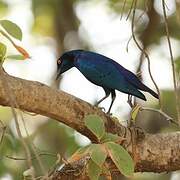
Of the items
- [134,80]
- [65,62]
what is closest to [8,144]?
[65,62]

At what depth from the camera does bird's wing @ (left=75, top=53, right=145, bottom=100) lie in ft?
11.7

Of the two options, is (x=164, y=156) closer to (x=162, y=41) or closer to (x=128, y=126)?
(x=128, y=126)

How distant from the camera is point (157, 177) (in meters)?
7.31

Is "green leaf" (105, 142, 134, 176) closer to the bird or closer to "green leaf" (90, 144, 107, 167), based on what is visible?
"green leaf" (90, 144, 107, 167)

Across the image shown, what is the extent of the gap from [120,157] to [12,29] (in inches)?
24.6

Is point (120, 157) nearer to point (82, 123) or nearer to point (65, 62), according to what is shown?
point (82, 123)

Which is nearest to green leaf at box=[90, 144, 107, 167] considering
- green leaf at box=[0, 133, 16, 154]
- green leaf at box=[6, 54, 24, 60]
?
green leaf at box=[6, 54, 24, 60]

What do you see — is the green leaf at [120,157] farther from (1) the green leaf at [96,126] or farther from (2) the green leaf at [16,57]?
(2) the green leaf at [16,57]

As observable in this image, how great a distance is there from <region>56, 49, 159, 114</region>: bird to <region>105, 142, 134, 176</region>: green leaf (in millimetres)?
963

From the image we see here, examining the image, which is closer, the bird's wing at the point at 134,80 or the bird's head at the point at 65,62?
the bird's wing at the point at 134,80

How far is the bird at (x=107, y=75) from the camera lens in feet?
11.6

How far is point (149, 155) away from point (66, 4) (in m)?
3.69

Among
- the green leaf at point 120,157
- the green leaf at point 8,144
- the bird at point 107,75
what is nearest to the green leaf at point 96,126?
the green leaf at point 120,157

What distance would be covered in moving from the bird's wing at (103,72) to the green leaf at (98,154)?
3.49 ft
